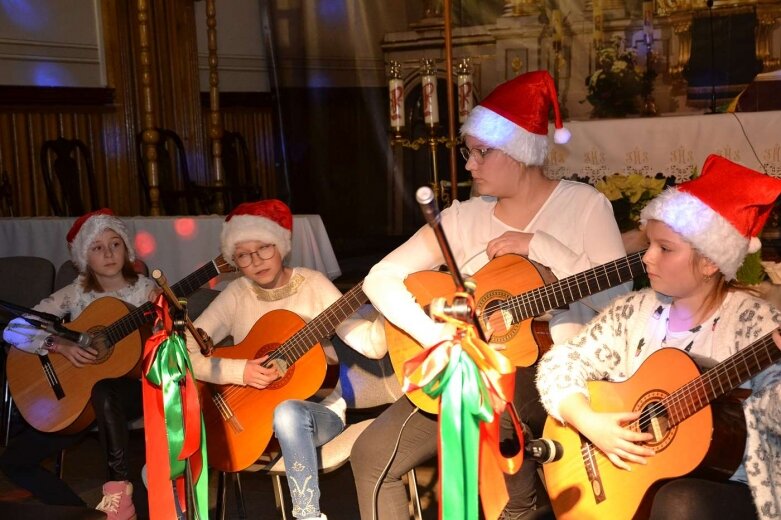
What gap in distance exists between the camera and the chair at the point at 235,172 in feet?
26.8

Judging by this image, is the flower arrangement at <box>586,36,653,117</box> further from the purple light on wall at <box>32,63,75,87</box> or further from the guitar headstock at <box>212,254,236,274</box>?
the guitar headstock at <box>212,254,236,274</box>

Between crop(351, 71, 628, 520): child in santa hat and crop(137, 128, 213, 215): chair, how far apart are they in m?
4.52

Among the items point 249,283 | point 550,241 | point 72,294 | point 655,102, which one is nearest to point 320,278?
point 249,283

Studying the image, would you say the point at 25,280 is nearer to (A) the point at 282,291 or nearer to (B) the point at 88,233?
(B) the point at 88,233

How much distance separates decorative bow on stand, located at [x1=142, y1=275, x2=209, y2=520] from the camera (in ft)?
8.89

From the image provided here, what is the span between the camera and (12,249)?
18.6ft

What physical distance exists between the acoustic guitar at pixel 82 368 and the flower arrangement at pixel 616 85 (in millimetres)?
4246

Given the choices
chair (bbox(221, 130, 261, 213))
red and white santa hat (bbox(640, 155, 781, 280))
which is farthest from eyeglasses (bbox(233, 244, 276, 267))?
chair (bbox(221, 130, 261, 213))

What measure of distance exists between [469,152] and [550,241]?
1.59 ft

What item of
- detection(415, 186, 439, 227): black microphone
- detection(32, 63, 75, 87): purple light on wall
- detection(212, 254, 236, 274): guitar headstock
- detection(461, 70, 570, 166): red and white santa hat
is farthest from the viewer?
detection(32, 63, 75, 87): purple light on wall

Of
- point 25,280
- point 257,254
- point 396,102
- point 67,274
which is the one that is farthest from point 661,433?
point 25,280

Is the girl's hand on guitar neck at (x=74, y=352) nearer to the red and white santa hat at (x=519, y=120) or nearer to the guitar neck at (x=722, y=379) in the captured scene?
the red and white santa hat at (x=519, y=120)

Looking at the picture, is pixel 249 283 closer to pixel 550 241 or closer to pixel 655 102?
pixel 550 241

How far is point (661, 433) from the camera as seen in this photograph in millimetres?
2471
